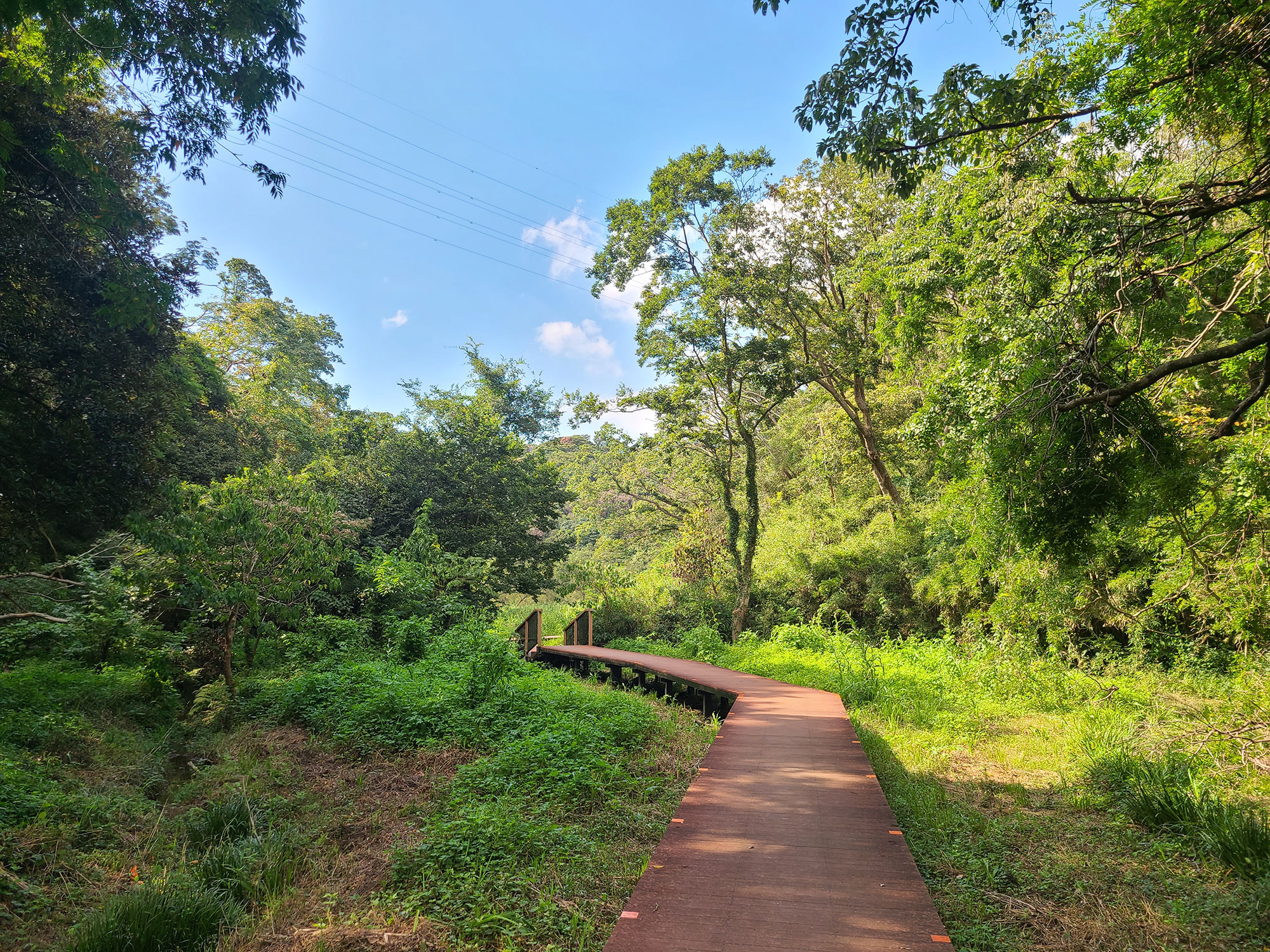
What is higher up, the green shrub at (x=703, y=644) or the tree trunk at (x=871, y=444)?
the tree trunk at (x=871, y=444)

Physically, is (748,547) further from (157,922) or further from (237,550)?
(157,922)

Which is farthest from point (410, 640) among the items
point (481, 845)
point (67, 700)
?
point (481, 845)

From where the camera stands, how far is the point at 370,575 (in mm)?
12914

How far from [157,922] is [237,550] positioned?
5.85 meters

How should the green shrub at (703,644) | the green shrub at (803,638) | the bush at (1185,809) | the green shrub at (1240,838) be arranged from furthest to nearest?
1. the green shrub at (703,644)
2. the green shrub at (803,638)
3. the bush at (1185,809)
4. the green shrub at (1240,838)

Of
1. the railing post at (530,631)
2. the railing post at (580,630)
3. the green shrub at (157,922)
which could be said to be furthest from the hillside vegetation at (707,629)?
the railing post at (580,630)

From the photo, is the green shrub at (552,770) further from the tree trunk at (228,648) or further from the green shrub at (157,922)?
the tree trunk at (228,648)

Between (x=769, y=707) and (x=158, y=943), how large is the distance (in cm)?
643

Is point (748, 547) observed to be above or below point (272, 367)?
below

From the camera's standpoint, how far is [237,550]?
27.2 feet

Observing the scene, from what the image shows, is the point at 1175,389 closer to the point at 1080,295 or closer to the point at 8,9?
the point at 1080,295

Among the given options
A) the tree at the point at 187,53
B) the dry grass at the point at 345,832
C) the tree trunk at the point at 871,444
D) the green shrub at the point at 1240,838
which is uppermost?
the tree at the point at 187,53

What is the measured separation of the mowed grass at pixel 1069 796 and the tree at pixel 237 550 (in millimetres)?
8169

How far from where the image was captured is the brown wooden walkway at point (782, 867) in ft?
9.64
